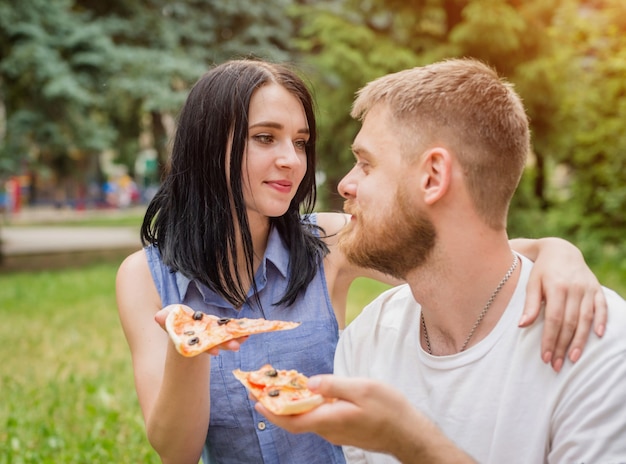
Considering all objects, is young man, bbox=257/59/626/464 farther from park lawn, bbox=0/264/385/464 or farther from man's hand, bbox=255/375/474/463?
park lawn, bbox=0/264/385/464

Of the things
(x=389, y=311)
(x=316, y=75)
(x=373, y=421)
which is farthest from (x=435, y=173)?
(x=316, y=75)

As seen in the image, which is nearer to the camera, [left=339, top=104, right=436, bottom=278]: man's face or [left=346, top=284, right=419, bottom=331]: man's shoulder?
[left=339, top=104, right=436, bottom=278]: man's face

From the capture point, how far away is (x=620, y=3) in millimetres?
11797

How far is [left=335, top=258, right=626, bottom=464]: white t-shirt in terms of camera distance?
1.87 meters

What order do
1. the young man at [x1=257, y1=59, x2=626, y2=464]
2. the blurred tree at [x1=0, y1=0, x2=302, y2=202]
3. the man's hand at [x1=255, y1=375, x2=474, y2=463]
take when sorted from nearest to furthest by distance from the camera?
1. the man's hand at [x1=255, y1=375, x2=474, y2=463]
2. the young man at [x1=257, y1=59, x2=626, y2=464]
3. the blurred tree at [x1=0, y1=0, x2=302, y2=202]

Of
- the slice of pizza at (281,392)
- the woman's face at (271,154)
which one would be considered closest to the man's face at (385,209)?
the slice of pizza at (281,392)

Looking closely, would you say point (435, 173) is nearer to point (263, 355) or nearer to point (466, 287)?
point (466, 287)

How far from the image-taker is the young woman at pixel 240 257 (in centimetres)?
286

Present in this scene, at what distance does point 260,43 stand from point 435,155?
1493 cm

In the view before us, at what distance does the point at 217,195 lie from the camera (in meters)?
3.12

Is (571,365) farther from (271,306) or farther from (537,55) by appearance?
(537,55)

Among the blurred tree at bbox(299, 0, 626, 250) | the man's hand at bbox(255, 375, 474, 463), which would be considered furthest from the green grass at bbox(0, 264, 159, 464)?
the blurred tree at bbox(299, 0, 626, 250)

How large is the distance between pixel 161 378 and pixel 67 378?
446 centimetres

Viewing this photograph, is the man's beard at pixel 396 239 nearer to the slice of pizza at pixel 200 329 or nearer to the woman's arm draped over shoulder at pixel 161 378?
the slice of pizza at pixel 200 329
